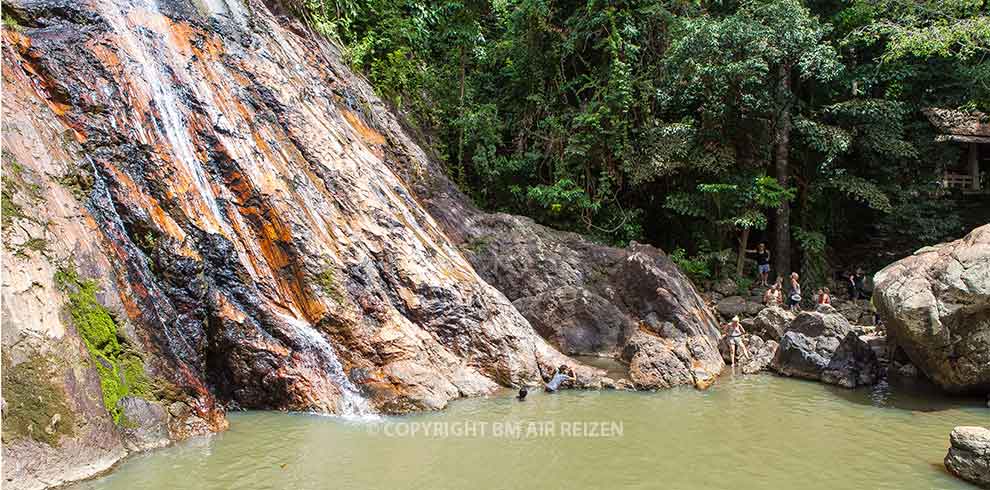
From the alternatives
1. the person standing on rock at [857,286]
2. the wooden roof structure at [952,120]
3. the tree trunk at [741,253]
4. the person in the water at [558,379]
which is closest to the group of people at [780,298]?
the tree trunk at [741,253]

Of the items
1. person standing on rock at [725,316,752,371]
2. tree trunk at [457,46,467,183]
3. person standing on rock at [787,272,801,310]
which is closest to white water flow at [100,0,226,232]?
tree trunk at [457,46,467,183]

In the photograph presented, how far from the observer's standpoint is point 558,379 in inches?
409

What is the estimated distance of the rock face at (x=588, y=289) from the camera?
1292 centimetres

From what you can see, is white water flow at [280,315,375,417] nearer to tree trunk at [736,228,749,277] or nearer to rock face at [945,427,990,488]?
rock face at [945,427,990,488]

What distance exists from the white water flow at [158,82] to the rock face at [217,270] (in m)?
0.04

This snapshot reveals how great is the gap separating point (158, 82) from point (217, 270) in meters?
3.69

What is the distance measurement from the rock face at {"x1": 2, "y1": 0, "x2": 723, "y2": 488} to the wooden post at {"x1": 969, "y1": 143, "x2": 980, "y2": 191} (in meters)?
13.6

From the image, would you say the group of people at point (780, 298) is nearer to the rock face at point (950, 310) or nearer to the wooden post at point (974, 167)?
the rock face at point (950, 310)

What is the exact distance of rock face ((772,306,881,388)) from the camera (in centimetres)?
1133

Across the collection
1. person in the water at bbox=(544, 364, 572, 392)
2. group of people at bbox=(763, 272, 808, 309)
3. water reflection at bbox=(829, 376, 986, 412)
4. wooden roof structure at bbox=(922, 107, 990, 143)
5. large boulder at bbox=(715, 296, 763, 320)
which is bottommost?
water reflection at bbox=(829, 376, 986, 412)

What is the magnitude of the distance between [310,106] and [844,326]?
11.9 meters

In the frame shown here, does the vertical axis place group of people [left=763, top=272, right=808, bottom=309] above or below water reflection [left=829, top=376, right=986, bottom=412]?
above

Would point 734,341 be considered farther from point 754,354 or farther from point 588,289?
point 588,289

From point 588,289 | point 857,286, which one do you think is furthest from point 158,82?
point 857,286
